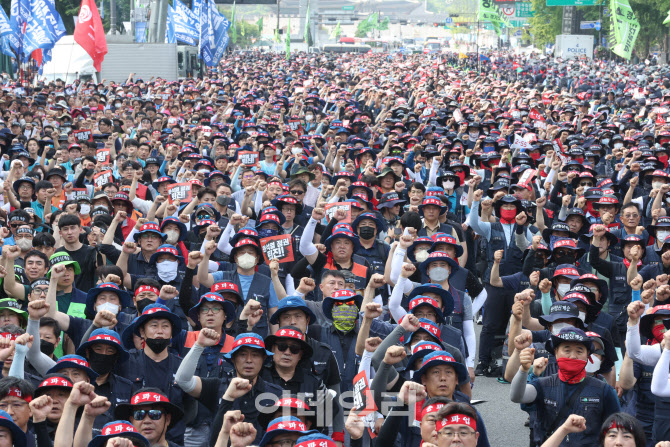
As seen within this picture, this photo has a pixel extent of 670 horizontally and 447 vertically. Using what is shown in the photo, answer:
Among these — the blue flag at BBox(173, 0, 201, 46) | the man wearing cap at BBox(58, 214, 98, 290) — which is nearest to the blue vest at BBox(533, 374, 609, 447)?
the man wearing cap at BBox(58, 214, 98, 290)

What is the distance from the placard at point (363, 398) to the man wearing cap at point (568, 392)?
907 millimetres

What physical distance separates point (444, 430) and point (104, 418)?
7.30ft

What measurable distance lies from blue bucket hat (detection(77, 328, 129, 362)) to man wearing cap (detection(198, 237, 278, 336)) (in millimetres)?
1990

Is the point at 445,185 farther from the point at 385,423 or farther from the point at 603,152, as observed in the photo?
the point at 385,423

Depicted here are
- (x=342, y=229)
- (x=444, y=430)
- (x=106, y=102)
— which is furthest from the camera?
(x=106, y=102)

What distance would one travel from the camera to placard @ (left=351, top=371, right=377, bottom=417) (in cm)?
627

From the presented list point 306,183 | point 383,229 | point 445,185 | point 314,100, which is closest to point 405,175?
point 445,185

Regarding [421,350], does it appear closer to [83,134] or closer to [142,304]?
[142,304]

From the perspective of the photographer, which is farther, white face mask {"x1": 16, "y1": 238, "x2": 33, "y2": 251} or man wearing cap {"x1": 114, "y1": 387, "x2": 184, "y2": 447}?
white face mask {"x1": 16, "y1": 238, "x2": 33, "y2": 251}

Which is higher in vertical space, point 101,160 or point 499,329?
point 101,160

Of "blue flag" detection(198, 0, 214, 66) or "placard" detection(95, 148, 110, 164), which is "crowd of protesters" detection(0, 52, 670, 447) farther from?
"blue flag" detection(198, 0, 214, 66)

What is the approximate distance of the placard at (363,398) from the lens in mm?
6273

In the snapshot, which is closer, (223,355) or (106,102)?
(223,355)

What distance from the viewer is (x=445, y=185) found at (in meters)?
13.8
